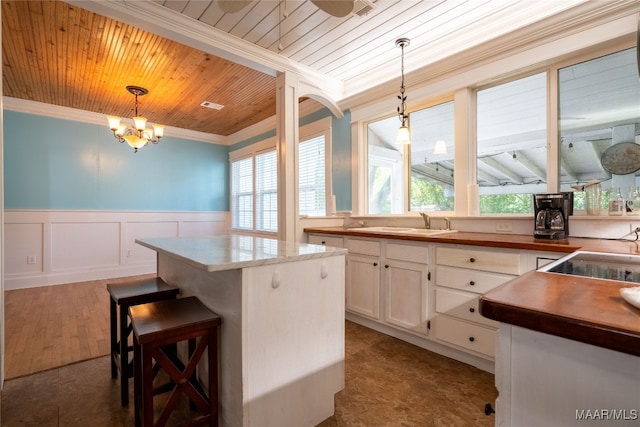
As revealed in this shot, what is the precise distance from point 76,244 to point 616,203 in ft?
20.7

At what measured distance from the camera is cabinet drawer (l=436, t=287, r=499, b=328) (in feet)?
6.66

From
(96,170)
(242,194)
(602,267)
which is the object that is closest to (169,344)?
(602,267)

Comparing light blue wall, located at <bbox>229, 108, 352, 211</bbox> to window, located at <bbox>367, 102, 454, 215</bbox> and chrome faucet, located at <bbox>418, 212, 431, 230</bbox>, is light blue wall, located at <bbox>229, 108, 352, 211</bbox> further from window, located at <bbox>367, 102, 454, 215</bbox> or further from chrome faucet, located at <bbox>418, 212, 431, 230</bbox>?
chrome faucet, located at <bbox>418, 212, 431, 230</bbox>

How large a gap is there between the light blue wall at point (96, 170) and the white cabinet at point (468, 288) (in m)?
4.99

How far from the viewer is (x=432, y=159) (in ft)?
10.1

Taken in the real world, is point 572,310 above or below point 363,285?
above

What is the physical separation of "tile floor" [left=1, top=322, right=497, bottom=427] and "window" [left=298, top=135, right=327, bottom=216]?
2290 millimetres

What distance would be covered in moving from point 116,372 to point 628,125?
3.81 metres

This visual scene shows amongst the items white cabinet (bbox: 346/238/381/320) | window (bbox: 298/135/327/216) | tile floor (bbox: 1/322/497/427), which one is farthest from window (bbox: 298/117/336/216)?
tile floor (bbox: 1/322/497/427)

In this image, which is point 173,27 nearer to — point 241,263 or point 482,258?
point 241,263

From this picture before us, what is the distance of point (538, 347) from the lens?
65 centimetres

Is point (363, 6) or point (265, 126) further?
point (265, 126)

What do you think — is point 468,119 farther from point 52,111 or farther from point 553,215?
point 52,111

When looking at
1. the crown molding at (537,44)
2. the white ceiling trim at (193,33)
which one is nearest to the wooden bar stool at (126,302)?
the white ceiling trim at (193,33)
